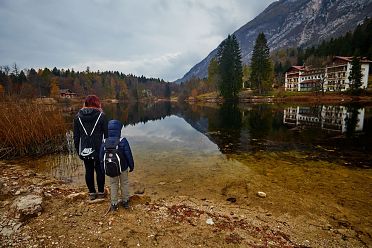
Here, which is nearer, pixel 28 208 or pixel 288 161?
pixel 28 208

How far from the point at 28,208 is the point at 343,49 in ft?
359

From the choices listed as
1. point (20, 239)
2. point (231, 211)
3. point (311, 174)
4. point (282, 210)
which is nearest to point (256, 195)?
point (282, 210)

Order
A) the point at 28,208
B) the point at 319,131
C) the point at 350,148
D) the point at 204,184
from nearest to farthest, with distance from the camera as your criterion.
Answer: the point at 28,208
the point at 204,184
the point at 350,148
the point at 319,131

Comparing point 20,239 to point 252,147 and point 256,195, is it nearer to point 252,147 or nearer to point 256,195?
point 256,195

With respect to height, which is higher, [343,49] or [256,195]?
[343,49]

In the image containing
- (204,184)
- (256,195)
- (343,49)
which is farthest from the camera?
(343,49)

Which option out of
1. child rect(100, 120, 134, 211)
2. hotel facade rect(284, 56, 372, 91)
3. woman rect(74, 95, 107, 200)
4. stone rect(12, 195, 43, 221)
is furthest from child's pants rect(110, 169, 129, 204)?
hotel facade rect(284, 56, 372, 91)

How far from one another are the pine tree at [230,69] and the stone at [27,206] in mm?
61633

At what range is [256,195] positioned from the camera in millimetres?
6590

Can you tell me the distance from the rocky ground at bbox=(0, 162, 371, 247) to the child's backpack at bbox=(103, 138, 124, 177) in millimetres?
1028

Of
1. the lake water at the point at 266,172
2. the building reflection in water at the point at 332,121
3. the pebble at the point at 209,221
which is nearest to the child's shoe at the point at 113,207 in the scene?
the lake water at the point at 266,172

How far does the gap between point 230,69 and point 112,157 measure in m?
62.4

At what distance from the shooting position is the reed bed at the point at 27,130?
33.9ft

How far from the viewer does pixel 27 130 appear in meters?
10.6
